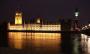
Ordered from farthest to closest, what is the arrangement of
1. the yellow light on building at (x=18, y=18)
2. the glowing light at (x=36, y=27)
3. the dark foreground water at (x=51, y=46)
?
1. the yellow light on building at (x=18, y=18)
2. the glowing light at (x=36, y=27)
3. the dark foreground water at (x=51, y=46)

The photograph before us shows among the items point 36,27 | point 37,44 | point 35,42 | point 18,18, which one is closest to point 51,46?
point 37,44

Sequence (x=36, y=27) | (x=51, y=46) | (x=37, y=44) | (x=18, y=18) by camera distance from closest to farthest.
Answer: (x=51, y=46)
(x=37, y=44)
(x=36, y=27)
(x=18, y=18)

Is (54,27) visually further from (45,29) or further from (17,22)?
(17,22)

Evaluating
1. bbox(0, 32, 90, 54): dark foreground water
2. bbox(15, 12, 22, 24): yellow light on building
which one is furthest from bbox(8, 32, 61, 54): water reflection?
bbox(15, 12, 22, 24): yellow light on building

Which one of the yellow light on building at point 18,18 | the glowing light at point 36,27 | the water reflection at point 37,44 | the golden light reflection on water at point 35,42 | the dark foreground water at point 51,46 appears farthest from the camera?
the yellow light on building at point 18,18

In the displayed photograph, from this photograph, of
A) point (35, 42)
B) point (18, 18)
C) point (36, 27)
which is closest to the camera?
point (35, 42)

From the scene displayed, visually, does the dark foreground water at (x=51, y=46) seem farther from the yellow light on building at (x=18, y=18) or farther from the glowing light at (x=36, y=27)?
the yellow light on building at (x=18, y=18)

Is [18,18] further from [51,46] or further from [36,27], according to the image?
[51,46]

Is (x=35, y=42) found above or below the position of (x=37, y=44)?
below

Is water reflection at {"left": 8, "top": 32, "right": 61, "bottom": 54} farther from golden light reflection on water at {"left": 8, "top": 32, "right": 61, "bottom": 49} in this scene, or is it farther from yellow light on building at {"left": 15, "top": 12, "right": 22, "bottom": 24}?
yellow light on building at {"left": 15, "top": 12, "right": 22, "bottom": 24}

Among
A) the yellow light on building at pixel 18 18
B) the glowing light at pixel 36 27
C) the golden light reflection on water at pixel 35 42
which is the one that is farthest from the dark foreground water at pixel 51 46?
the yellow light on building at pixel 18 18

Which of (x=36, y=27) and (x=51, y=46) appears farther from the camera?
(x=36, y=27)

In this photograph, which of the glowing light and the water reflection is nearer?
the water reflection

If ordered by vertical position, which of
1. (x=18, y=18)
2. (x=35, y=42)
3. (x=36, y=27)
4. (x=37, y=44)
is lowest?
(x=36, y=27)
